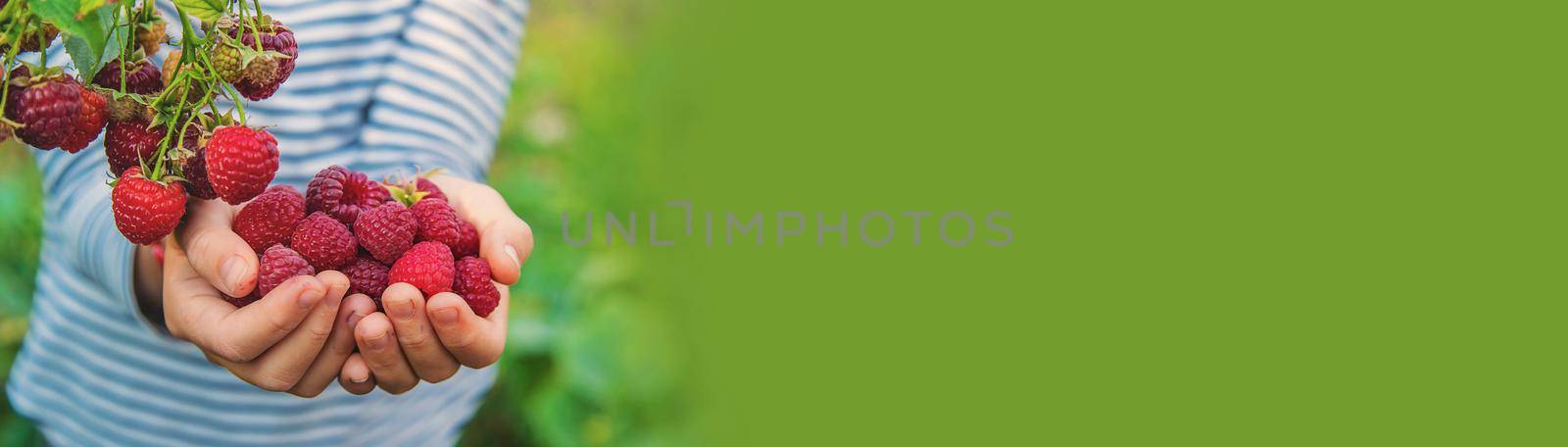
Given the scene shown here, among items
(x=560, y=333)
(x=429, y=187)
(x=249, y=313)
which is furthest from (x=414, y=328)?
(x=560, y=333)

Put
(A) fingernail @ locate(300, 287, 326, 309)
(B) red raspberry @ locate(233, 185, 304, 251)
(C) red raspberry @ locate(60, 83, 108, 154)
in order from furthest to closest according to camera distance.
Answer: (B) red raspberry @ locate(233, 185, 304, 251), (A) fingernail @ locate(300, 287, 326, 309), (C) red raspberry @ locate(60, 83, 108, 154)

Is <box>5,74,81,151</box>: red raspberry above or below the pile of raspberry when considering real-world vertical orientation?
above

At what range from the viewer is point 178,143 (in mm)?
801

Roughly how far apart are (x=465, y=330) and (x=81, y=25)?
0.35m

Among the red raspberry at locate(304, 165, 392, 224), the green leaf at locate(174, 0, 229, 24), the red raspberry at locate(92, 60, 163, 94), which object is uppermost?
the green leaf at locate(174, 0, 229, 24)

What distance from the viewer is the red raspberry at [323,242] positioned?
93cm

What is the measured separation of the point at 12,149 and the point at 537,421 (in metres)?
1.19

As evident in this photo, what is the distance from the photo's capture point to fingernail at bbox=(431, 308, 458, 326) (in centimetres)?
88

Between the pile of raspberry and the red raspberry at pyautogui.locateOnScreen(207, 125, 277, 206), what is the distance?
0.37ft

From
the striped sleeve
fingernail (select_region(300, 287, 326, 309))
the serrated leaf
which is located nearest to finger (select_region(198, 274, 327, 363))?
fingernail (select_region(300, 287, 326, 309))

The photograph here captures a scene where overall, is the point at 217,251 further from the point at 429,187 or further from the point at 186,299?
the point at 429,187

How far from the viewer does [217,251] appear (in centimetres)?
89

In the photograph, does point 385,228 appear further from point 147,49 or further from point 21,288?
point 21,288

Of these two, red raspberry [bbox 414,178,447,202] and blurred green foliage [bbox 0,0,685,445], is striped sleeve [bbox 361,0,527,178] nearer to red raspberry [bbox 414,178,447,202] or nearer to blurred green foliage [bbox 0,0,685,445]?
red raspberry [bbox 414,178,447,202]
